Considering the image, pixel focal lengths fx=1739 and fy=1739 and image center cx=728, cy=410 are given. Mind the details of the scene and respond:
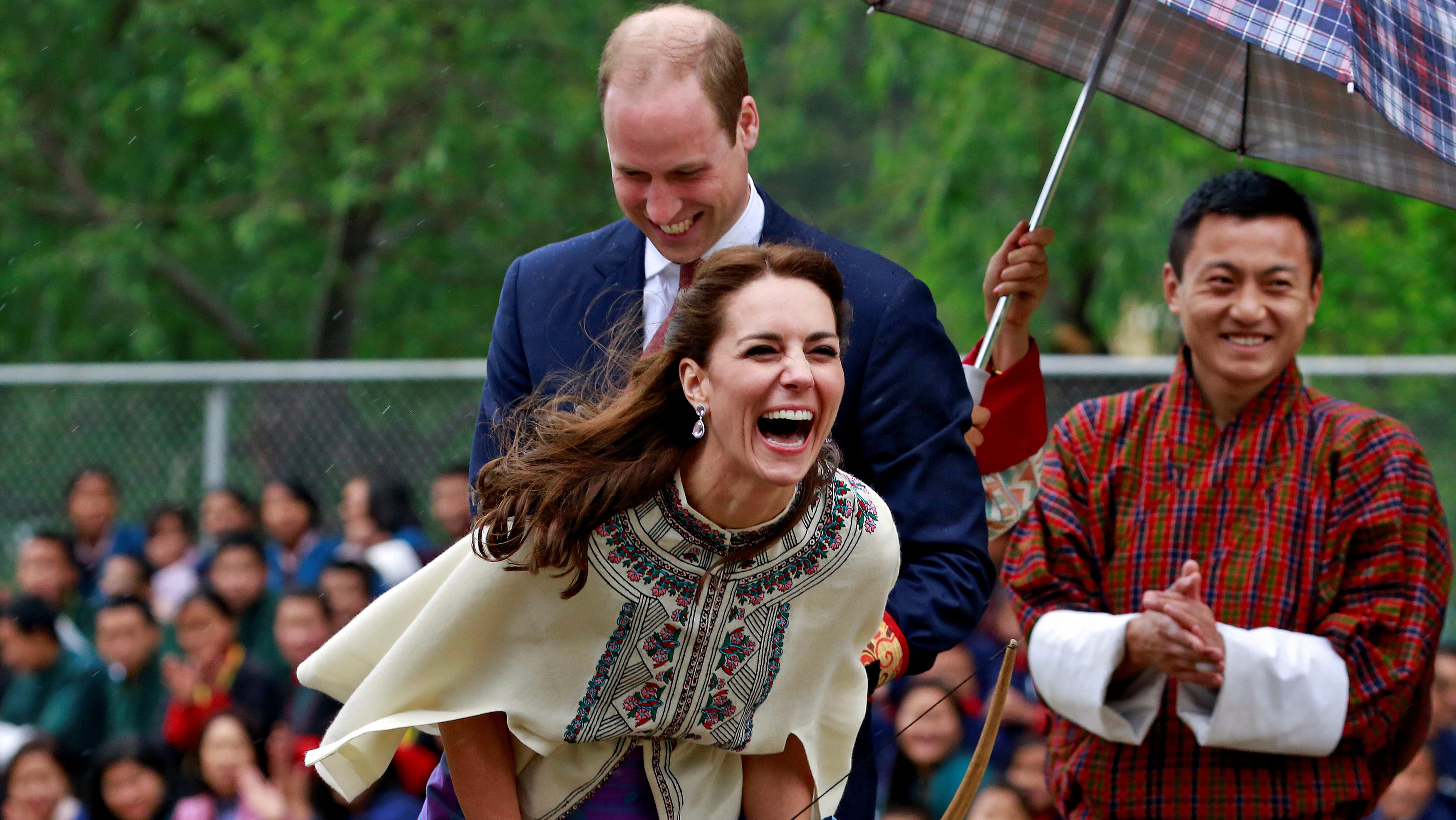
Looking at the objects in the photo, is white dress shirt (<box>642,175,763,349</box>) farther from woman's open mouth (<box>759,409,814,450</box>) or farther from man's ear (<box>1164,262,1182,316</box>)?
man's ear (<box>1164,262,1182,316</box>)

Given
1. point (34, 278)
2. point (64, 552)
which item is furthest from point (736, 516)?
point (34, 278)

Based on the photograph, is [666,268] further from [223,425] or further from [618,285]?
[223,425]

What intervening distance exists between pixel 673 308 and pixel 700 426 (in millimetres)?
306

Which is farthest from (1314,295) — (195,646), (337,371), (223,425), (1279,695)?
(223,425)

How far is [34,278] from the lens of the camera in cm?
1095

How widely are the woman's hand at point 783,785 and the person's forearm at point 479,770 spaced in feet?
1.17

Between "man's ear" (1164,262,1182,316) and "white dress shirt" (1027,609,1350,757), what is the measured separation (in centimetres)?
68

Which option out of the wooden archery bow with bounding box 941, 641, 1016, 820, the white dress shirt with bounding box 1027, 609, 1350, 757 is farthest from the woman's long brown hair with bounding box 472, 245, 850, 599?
the white dress shirt with bounding box 1027, 609, 1350, 757

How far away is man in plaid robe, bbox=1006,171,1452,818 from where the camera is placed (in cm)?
325

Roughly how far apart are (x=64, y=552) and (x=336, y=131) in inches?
163

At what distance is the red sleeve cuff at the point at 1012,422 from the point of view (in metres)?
3.29

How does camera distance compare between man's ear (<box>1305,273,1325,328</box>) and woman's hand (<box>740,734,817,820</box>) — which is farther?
man's ear (<box>1305,273,1325,328</box>)

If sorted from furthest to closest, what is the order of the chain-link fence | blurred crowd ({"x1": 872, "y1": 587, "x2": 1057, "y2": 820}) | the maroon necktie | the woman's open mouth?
the chain-link fence < blurred crowd ({"x1": 872, "y1": 587, "x2": 1057, "y2": 820}) < the maroon necktie < the woman's open mouth

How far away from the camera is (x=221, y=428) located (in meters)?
7.46
